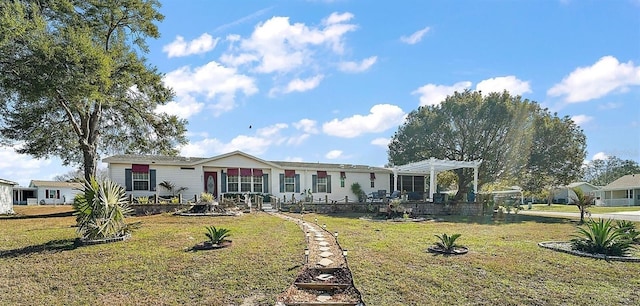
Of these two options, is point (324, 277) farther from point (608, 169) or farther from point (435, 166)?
point (608, 169)

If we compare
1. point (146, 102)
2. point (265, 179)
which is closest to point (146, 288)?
point (146, 102)

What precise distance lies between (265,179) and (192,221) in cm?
1031

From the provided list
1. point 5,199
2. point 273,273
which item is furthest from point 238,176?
point 273,273

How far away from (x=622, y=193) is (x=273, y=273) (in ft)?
173

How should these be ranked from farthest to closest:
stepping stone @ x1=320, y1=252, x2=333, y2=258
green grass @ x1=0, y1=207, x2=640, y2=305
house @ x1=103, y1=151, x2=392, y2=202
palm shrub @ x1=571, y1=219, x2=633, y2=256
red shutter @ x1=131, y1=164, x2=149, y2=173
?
house @ x1=103, y1=151, x2=392, y2=202 < red shutter @ x1=131, y1=164, x2=149, y2=173 < palm shrub @ x1=571, y1=219, x2=633, y2=256 < stepping stone @ x1=320, y1=252, x2=333, y2=258 < green grass @ x1=0, y1=207, x2=640, y2=305

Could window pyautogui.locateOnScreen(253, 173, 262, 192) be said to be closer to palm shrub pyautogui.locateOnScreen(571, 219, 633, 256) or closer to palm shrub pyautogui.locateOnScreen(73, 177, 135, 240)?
palm shrub pyautogui.locateOnScreen(73, 177, 135, 240)

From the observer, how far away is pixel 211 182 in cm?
2436

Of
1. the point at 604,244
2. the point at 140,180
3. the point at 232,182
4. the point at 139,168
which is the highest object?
the point at 139,168

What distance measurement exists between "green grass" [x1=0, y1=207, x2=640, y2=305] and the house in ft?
37.5

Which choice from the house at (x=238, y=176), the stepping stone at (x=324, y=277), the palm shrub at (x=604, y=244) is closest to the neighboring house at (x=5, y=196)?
the house at (x=238, y=176)

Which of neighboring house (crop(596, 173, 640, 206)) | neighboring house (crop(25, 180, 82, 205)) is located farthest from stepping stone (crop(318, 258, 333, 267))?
neighboring house (crop(596, 173, 640, 206))

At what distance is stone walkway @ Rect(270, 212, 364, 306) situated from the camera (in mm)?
6051

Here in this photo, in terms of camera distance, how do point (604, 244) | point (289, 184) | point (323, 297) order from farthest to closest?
point (289, 184), point (604, 244), point (323, 297)

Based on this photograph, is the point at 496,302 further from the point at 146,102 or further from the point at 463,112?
the point at 463,112
